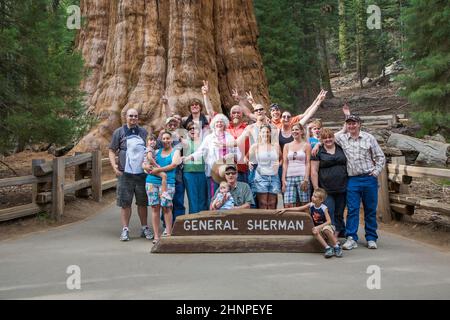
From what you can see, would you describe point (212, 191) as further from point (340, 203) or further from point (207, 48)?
point (207, 48)

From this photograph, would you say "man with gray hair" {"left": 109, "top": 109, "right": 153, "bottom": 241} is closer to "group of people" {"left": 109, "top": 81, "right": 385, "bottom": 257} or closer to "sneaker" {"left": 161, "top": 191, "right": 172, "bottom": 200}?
"group of people" {"left": 109, "top": 81, "right": 385, "bottom": 257}

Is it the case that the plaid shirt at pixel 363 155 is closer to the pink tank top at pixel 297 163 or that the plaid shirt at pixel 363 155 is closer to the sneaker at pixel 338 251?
the pink tank top at pixel 297 163

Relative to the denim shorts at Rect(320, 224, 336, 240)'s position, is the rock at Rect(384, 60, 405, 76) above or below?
above

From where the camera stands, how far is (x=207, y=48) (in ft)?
55.5

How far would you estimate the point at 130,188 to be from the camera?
7.94m

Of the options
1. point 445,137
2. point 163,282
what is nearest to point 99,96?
point 163,282

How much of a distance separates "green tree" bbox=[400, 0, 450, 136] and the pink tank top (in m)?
11.6

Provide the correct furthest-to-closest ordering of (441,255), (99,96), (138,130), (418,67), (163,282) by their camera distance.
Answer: (418,67) < (99,96) < (138,130) < (441,255) < (163,282)

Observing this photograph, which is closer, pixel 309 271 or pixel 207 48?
pixel 309 271

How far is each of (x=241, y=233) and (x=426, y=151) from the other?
39.2 feet

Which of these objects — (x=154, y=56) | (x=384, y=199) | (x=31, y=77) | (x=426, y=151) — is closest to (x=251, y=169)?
(x=384, y=199)

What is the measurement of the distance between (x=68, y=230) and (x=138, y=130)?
2.09 m

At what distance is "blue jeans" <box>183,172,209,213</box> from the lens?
805cm

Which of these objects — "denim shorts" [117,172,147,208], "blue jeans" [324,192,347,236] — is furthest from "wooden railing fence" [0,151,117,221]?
"blue jeans" [324,192,347,236]
